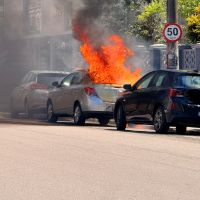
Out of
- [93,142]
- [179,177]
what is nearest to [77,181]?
[179,177]

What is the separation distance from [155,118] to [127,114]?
1585 mm

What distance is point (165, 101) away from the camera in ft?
72.0

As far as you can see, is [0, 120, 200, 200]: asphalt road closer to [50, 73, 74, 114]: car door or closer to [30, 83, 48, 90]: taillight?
[50, 73, 74, 114]: car door

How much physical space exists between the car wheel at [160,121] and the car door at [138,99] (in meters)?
0.66

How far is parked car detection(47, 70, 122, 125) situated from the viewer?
26.2 m

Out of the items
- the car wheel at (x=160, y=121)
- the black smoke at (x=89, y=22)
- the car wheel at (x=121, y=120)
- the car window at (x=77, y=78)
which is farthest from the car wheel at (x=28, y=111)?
the car wheel at (x=160, y=121)

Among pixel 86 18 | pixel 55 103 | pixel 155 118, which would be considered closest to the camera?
pixel 155 118

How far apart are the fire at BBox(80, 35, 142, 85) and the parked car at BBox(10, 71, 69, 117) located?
→ 1702mm

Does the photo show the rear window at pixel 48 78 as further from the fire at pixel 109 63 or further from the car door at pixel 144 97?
the car door at pixel 144 97

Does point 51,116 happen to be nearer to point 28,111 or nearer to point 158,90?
point 28,111

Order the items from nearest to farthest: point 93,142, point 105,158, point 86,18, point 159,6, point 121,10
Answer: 1. point 105,158
2. point 93,142
3. point 86,18
4. point 159,6
5. point 121,10

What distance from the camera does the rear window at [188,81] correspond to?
2222 centimetres

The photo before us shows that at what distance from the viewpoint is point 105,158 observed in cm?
1502

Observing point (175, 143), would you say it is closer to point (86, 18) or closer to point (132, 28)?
point (86, 18)
